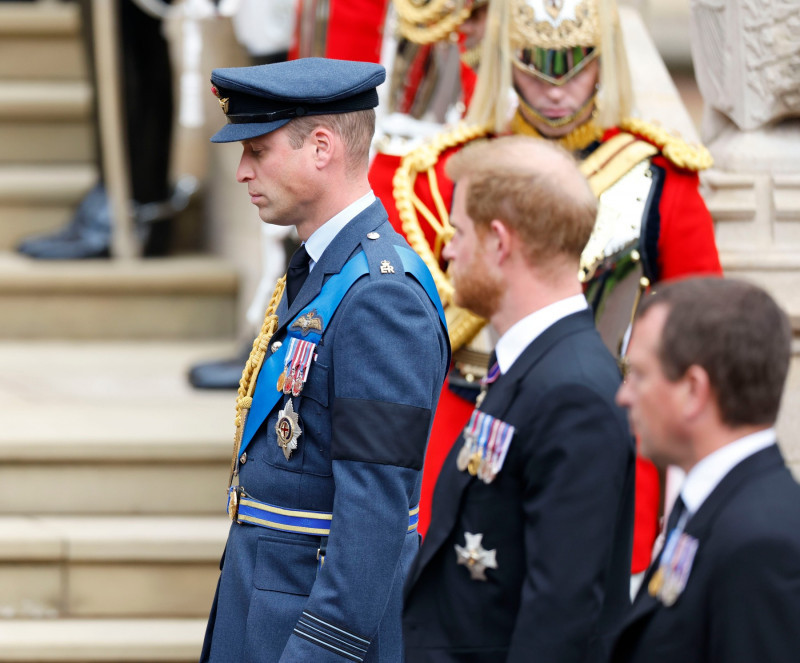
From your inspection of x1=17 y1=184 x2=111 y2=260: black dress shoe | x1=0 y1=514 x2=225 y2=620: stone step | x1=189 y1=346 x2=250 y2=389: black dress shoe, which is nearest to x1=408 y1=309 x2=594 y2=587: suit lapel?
x1=0 y1=514 x2=225 y2=620: stone step

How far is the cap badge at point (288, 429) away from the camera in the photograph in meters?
2.10

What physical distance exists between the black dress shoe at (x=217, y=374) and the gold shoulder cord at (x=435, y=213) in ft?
5.94

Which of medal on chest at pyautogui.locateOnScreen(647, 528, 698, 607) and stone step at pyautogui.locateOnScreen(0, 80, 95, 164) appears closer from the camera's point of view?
medal on chest at pyautogui.locateOnScreen(647, 528, 698, 607)

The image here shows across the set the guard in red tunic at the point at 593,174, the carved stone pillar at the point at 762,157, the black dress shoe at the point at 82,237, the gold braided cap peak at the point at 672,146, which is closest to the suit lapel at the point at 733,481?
the guard in red tunic at the point at 593,174

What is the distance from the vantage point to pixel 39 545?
388 cm

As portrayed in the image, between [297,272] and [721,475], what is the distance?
0.93m

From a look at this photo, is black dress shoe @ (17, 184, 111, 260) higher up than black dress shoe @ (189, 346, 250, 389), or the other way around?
black dress shoe @ (17, 184, 111, 260)

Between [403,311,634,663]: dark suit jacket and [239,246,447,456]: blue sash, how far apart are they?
239 millimetres

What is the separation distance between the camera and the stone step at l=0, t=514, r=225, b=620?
3891mm

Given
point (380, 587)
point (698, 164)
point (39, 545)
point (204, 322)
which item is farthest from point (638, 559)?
point (204, 322)

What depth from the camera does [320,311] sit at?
83.9 inches

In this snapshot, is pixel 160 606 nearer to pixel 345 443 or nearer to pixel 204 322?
pixel 204 322

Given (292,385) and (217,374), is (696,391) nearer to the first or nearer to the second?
(292,385)

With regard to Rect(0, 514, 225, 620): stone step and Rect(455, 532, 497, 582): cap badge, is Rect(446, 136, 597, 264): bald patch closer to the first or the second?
Rect(455, 532, 497, 582): cap badge
